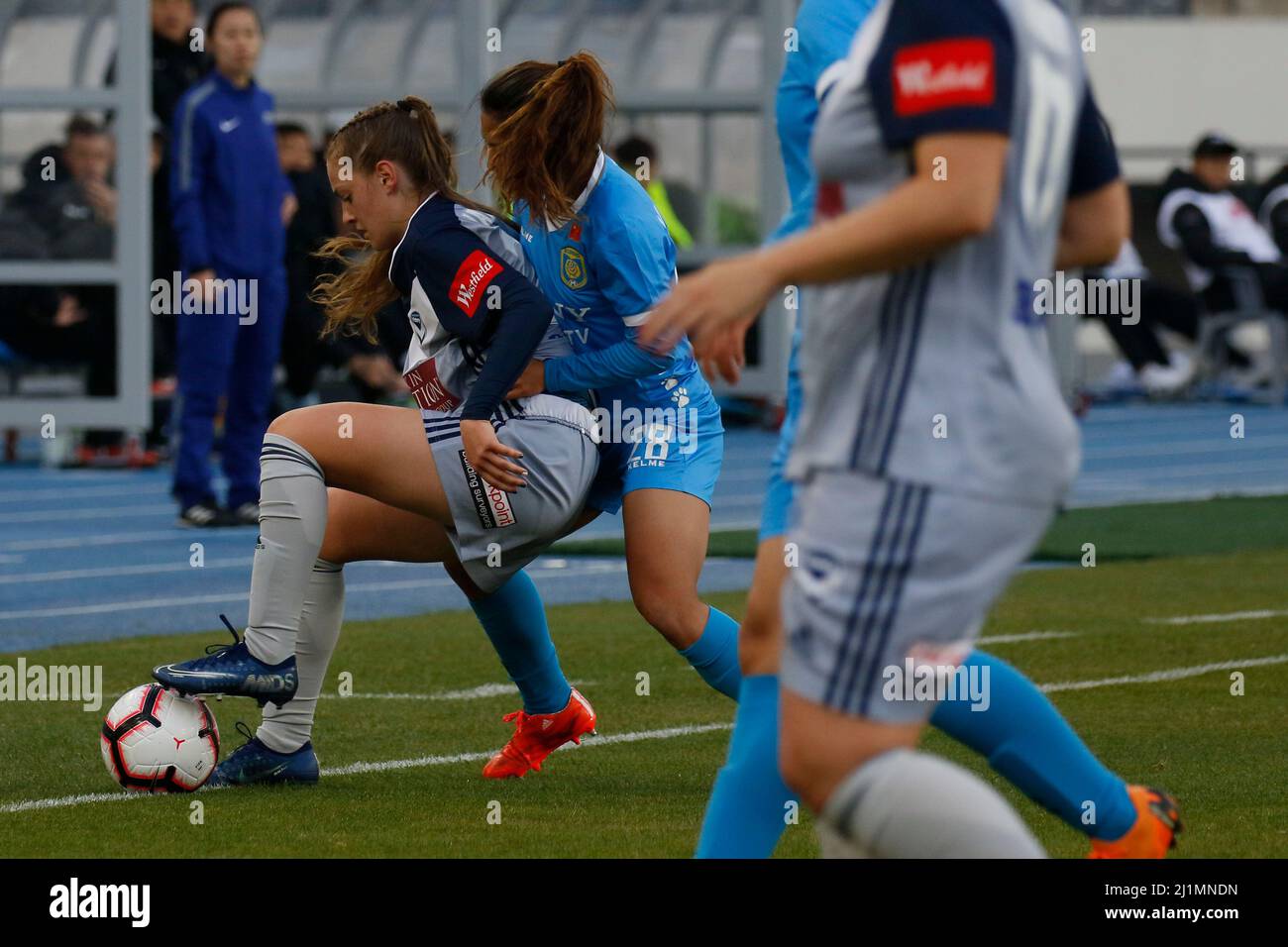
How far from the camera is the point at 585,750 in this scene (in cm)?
651

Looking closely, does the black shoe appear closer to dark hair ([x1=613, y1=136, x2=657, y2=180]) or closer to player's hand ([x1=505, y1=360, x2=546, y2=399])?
dark hair ([x1=613, y1=136, x2=657, y2=180])

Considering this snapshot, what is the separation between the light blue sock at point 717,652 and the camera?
5.68 meters

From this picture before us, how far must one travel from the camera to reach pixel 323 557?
576 cm

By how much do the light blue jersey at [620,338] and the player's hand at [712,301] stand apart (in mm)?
2581

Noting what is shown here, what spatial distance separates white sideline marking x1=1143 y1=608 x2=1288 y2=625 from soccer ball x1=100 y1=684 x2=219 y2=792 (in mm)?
4442

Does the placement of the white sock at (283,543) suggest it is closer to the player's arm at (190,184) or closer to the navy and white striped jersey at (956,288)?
the navy and white striped jersey at (956,288)

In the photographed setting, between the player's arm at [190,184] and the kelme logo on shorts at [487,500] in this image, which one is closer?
the kelme logo on shorts at [487,500]

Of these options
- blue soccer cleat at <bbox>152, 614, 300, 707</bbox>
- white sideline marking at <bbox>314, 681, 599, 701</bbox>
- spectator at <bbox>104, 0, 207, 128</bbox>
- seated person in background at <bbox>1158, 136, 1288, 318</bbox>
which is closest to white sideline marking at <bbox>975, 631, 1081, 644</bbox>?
white sideline marking at <bbox>314, 681, 599, 701</bbox>

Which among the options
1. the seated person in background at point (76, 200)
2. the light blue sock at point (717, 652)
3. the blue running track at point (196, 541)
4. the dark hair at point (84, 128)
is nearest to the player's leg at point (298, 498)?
the light blue sock at point (717, 652)

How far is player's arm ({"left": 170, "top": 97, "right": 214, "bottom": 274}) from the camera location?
11.9 meters

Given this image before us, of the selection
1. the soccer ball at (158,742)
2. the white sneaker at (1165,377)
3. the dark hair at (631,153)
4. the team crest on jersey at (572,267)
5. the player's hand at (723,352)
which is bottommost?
the white sneaker at (1165,377)

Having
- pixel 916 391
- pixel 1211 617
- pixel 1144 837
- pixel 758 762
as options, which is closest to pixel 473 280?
pixel 758 762
